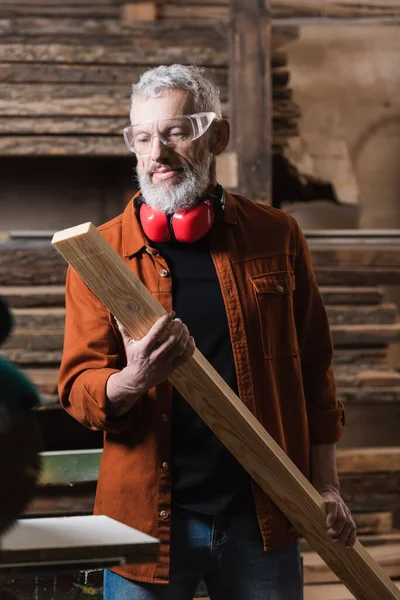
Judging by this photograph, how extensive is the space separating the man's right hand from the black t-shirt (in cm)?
21

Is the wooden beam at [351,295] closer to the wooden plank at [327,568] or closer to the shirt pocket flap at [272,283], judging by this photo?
the wooden plank at [327,568]

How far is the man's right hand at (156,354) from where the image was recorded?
1.61 metres

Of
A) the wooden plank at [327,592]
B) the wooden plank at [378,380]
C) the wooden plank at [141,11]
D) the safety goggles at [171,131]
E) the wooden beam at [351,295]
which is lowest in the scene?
the wooden plank at [327,592]

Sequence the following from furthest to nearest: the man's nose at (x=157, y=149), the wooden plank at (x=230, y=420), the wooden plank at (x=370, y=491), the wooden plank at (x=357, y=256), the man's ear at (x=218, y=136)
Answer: the wooden plank at (x=357, y=256)
the wooden plank at (x=370, y=491)
the man's ear at (x=218, y=136)
the man's nose at (x=157, y=149)
the wooden plank at (x=230, y=420)

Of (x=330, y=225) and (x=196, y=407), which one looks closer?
(x=196, y=407)

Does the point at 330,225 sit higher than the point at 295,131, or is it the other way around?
the point at 295,131

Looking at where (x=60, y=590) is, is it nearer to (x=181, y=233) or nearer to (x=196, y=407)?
(x=196, y=407)

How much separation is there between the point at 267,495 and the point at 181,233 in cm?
61

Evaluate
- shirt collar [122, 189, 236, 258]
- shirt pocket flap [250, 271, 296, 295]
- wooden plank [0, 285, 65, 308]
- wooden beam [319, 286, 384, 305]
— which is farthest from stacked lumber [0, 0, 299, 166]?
shirt pocket flap [250, 271, 296, 295]

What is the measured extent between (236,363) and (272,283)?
213 mm

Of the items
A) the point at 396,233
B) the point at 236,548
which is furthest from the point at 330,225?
the point at 236,548

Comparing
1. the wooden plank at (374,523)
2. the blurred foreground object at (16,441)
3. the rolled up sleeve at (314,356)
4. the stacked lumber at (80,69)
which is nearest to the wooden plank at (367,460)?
the wooden plank at (374,523)

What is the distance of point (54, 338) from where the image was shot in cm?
445

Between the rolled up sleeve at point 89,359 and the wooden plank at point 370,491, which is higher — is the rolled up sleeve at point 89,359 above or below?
below
